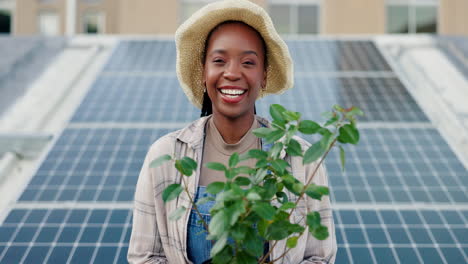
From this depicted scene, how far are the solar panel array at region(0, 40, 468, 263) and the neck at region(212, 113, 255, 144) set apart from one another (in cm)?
197

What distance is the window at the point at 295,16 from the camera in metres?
18.4

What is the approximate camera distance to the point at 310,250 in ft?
7.79

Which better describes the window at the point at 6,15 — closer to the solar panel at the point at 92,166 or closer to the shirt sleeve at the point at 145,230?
the solar panel at the point at 92,166

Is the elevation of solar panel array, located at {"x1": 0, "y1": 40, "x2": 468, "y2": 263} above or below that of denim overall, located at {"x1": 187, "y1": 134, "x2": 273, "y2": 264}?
below

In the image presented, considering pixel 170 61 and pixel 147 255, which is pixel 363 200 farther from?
pixel 170 61

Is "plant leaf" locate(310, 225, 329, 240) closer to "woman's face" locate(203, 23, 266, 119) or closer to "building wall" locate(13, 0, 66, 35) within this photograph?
"woman's face" locate(203, 23, 266, 119)

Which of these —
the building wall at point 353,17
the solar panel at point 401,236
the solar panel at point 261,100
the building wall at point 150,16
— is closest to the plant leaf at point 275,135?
the solar panel at point 401,236

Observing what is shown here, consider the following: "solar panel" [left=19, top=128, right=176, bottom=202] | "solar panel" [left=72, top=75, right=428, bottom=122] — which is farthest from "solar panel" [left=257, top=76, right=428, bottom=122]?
"solar panel" [left=19, top=128, right=176, bottom=202]

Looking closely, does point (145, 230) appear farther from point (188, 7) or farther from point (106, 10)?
point (106, 10)

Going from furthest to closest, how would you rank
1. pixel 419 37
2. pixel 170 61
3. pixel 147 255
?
pixel 419 37
pixel 170 61
pixel 147 255

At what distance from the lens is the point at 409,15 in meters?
18.8

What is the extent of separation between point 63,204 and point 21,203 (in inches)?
16.6

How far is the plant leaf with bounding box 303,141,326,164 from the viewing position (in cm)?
163

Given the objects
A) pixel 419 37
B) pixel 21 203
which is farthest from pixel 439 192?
pixel 419 37
